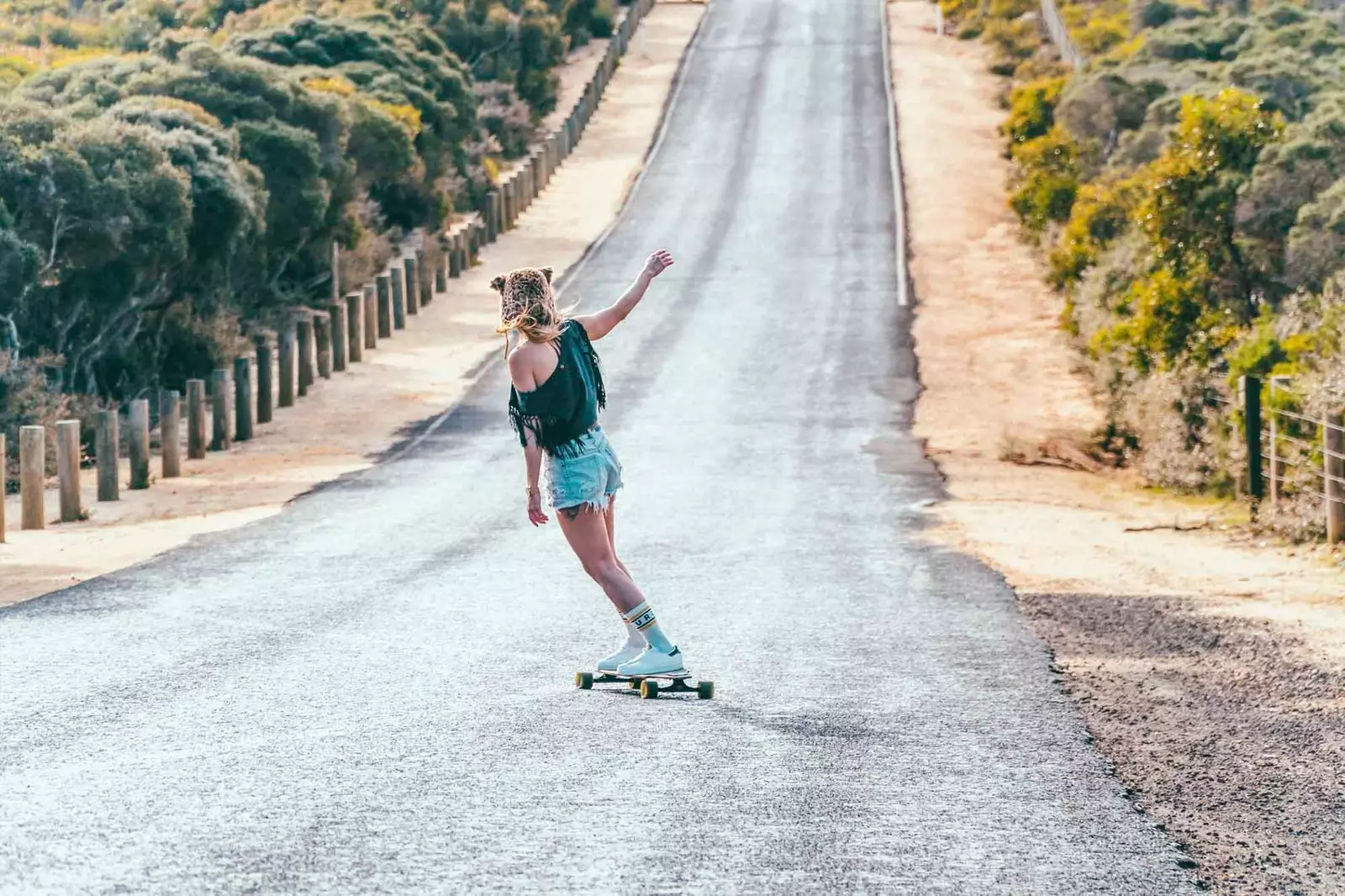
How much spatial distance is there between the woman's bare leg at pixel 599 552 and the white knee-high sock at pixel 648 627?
3 centimetres

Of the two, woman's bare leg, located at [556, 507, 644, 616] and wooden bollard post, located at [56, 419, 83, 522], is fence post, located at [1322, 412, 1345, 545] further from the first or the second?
wooden bollard post, located at [56, 419, 83, 522]

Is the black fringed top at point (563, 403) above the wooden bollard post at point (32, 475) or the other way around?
above

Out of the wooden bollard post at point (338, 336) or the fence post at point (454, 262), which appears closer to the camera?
the wooden bollard post at point (338, 336)

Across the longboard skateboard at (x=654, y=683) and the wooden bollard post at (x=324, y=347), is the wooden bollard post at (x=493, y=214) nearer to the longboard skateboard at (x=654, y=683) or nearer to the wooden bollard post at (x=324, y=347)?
the wooden bollard post at (x=324, y=347)

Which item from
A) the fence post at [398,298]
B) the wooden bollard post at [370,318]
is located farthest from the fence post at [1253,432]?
the fence post at [398,298]

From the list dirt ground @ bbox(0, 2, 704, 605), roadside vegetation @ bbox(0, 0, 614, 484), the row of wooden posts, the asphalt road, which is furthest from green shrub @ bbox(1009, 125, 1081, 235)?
the asphalt road

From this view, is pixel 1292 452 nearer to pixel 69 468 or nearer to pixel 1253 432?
pixel 1253 432

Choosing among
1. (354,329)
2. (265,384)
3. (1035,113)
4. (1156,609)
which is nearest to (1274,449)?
(1156,609)

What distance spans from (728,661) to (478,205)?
1356 inches

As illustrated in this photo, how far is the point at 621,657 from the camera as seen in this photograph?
8141mm

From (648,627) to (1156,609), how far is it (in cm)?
452

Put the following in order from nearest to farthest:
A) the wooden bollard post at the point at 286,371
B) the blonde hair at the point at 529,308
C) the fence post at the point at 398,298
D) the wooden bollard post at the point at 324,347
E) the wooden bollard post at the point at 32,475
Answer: the blonde hair at the point at 529,308 → the wooden bollard post at the point at 32,475 → the wooden bollard post at the point at 286,371 → the wooden bollard post at the point at 324,347 → the fence post at the point at 398,298

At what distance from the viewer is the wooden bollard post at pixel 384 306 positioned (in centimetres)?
2992

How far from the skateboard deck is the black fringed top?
42.4 inches
